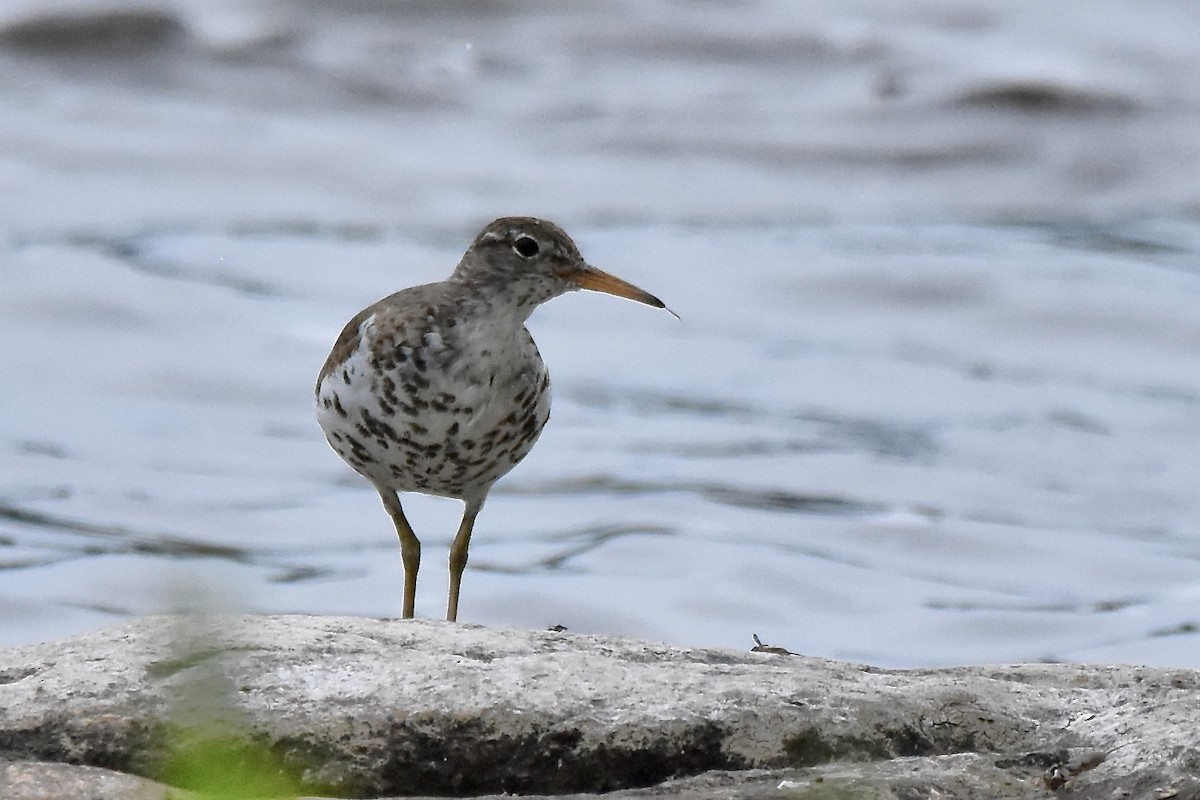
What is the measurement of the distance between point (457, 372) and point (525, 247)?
0.58 meters

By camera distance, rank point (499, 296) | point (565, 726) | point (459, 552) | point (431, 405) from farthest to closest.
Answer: point (459, 552) → point (499, 296) → point (431, 405) → point (565, 726)

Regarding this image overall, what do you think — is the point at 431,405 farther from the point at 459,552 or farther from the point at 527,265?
the point at 459,552

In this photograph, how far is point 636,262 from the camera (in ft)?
58.1

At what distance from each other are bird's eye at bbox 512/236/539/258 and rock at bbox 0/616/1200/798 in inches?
87.5

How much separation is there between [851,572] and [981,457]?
2283 mm

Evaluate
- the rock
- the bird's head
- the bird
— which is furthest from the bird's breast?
the rock

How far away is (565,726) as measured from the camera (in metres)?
4.88

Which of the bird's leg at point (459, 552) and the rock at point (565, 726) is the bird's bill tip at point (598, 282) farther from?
the rock at point (565, 726)

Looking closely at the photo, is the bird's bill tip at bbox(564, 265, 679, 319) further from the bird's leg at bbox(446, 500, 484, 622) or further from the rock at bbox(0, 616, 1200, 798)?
the rock at bbox(0, 616, 1200, 798)

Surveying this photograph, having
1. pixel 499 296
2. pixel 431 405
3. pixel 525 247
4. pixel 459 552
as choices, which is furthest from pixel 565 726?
pixel 459 552

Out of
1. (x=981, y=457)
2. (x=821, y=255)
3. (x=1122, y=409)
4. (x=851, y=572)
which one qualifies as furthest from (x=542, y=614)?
(x=821, y=255)

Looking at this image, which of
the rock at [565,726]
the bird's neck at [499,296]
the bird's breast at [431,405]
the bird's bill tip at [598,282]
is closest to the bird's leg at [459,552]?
the bird's breast at [431,405]

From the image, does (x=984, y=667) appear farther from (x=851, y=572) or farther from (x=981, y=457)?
(x=981, y=457)

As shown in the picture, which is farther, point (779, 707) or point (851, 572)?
point (851, 572)
